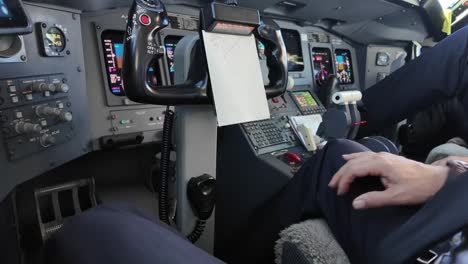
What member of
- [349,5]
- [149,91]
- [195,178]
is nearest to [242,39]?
[149,91]

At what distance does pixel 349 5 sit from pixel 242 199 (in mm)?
1133

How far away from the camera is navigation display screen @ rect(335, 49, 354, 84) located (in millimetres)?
2160

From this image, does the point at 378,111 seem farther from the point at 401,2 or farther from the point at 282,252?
the point at 282,252

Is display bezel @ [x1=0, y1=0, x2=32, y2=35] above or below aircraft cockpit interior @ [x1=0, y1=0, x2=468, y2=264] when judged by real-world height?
above

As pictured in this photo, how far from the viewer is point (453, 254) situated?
39cm

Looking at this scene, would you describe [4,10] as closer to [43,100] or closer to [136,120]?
[43,100]

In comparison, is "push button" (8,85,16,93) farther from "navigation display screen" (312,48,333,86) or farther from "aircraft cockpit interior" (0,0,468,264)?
"navigation display screen" (312,48,333,86)

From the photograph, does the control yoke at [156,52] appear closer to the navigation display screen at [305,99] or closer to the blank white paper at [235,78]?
the blank white paper at [235,78]

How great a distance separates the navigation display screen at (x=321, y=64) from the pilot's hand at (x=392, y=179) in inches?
52.0

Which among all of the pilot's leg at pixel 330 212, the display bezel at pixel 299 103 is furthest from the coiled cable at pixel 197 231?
the display bezel at pixel 299 103

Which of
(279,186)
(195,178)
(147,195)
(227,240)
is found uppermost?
(195,178)

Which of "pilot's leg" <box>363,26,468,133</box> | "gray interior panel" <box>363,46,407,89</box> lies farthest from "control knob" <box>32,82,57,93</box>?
"gray interior panel" <box>363,46,407,89</box>

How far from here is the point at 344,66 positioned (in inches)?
87.0

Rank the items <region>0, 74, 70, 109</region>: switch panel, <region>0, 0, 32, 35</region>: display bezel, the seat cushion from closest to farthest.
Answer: the seat cushion, <region>0, 0, 32, 35</region>: display bezel, <region>0, 74, 70, 109</region>: switch panel
